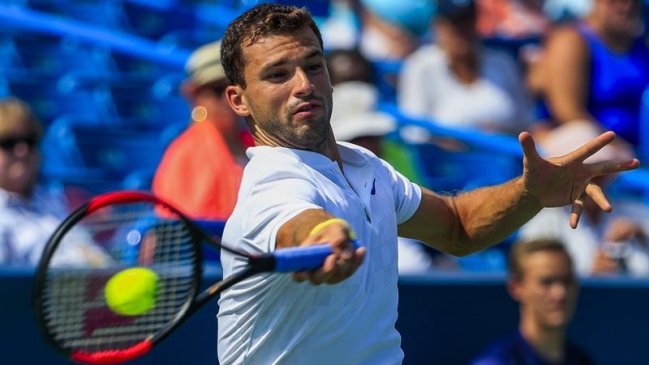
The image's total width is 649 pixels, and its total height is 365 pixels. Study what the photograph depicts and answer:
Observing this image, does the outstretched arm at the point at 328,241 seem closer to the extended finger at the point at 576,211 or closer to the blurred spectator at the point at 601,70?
the extended finger at the point at 576,211

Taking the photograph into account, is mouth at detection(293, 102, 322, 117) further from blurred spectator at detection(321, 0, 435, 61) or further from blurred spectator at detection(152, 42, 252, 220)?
blurred spectator at detection(321, 0, 435, 61)

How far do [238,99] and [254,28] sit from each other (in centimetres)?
21

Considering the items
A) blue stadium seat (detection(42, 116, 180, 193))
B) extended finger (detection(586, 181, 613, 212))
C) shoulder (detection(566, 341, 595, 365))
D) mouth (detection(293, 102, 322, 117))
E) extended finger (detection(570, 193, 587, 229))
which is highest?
mouth (detection(293, 102, 322, 117))

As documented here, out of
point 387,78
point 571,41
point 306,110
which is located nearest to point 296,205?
point 306,110

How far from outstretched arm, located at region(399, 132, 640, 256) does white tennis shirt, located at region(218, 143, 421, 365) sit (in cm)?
43

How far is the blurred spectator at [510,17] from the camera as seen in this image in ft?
28.7

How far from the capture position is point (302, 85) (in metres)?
3.24

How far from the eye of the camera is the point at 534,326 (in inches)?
216

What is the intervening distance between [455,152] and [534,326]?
2020 millimetres

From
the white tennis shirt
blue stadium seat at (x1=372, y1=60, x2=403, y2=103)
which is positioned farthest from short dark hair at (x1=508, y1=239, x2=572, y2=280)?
blue stadium seat at (x1=372, y1=60, x2=403, y2=103)

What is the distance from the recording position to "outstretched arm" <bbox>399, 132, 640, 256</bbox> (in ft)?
11.6

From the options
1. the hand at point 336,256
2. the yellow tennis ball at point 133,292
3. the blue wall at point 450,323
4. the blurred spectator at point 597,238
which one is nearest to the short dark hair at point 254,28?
the yellow tennis ball at point 133,292

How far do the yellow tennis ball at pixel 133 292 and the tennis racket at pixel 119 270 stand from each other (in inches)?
0.7

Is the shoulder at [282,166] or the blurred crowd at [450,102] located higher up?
the shoulder at [282,166]
